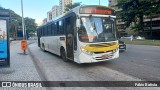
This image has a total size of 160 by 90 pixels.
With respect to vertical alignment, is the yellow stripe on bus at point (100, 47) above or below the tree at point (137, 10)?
below

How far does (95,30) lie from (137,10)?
1715 inches

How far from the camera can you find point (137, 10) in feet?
168

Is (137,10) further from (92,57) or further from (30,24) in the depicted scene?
(30,24)

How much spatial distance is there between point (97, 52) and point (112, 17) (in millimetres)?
2191

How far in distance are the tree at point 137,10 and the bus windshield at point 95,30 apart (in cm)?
4048

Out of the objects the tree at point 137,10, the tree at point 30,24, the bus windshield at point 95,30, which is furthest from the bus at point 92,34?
the tree at point 30,24

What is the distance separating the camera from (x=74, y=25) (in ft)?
34.9

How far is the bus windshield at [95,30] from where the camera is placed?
404 inches

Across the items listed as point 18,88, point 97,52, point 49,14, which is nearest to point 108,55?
point 97,52

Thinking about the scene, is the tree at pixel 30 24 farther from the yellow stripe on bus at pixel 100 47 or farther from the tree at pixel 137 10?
the yellow stripe on bus at pixel 100 47

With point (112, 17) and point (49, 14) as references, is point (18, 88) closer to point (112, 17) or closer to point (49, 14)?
point (112, 17)

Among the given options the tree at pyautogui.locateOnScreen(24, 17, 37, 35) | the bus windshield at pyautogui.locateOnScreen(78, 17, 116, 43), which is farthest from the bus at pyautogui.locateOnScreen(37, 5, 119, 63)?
the tree at pyautogui.locateOnScreen(24, 17, 37, 35)

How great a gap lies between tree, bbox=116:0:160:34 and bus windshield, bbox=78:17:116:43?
40.5 metres

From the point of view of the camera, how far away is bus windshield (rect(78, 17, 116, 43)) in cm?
1026
